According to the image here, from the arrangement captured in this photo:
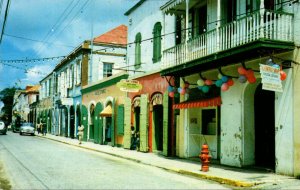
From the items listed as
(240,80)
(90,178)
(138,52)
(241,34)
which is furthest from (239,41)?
(138,52)

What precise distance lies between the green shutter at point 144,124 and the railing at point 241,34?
18.2 feet

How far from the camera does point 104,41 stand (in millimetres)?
35781

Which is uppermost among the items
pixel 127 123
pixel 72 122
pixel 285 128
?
pixel 285 128

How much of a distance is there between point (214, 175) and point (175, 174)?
1619mm

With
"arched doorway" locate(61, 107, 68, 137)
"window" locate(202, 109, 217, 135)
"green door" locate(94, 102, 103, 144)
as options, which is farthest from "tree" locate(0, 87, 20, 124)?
"window" locate(202, 109, 217, 135)

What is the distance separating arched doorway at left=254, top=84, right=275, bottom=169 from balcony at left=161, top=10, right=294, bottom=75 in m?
1.80

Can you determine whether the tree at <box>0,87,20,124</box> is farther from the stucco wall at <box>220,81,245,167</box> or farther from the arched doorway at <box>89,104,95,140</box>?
the stucco wall at <box>220,81,245,167</box>

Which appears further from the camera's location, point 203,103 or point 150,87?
point 150,87

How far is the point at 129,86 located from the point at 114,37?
1601cm

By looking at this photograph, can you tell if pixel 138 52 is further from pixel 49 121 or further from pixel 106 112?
pixel 49 121

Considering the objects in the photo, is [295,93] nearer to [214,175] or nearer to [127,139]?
[214,175]

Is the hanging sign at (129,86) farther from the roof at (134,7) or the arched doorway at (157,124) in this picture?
the roof at (134,7)

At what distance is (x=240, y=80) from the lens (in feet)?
44.6

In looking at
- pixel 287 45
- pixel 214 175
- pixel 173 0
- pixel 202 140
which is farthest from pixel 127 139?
pixel 287 45
